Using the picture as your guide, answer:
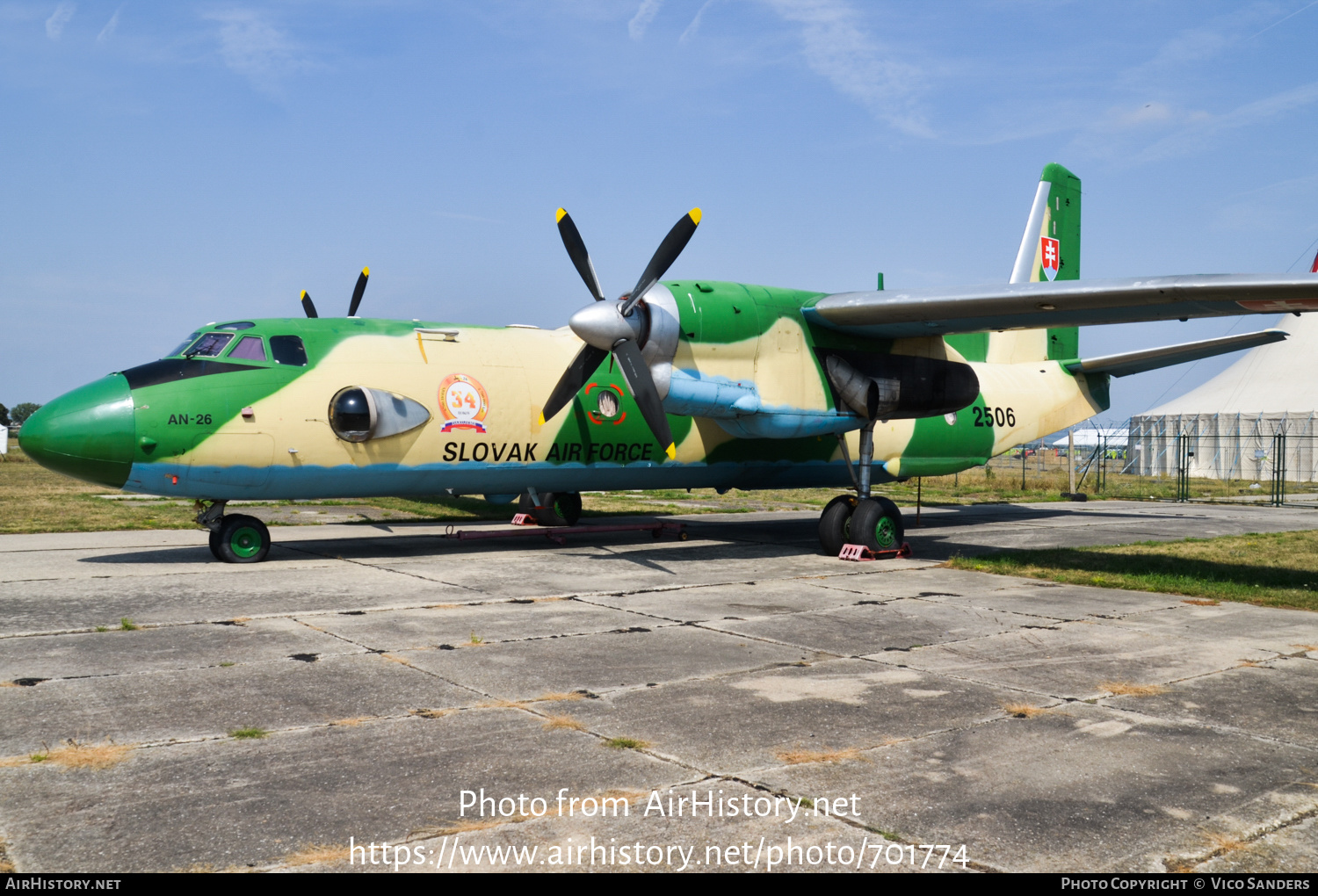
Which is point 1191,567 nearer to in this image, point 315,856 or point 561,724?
point 561,724

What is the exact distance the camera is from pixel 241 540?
14.4 m

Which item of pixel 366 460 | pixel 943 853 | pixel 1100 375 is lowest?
pixel 943 853

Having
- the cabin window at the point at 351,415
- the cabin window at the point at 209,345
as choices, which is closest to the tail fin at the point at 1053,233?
the cabin window at the point at 351,415

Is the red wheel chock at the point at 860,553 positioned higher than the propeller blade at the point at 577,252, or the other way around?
the propeller blade at the point at 577,252

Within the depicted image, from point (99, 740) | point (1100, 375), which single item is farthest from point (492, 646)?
point (1100, 375)

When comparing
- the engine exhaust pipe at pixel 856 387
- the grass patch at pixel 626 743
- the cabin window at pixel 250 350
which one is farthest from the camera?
the engine exhaust pipe at pixel 856 387

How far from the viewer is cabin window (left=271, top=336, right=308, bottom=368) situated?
14164mm

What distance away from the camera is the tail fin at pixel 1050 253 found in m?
21.6

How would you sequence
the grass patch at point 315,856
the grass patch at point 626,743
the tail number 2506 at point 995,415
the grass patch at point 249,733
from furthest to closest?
the tail number 2506 at point 995,415 < the grass patch at point 249,733 < the grass patch at point 626,743 < the grass patch at point 315,856

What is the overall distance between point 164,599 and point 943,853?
32.0 ft

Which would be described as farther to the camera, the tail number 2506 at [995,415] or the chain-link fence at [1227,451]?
the chain-link fence at [1227,451]

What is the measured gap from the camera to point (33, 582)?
12430mm

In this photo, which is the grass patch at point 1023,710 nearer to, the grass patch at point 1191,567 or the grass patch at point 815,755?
the grass patch at point 815,755
